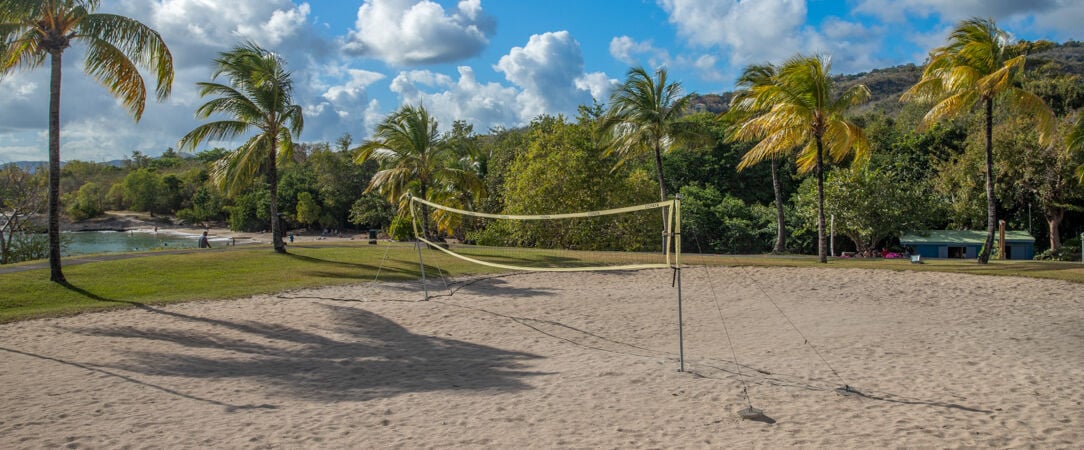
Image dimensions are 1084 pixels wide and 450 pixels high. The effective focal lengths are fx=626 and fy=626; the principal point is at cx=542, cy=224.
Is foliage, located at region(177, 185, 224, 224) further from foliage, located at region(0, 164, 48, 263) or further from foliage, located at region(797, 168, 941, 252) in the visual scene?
foliage, located at region(797, 168, 941, 252)

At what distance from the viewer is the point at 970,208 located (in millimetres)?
31391

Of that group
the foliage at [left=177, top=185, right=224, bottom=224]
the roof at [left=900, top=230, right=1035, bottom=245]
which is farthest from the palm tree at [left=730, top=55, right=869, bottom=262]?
the foliage at [left=177, top=185, right=224, bottom=224]

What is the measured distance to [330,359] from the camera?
8773mm

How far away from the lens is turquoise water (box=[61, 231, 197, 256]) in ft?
162

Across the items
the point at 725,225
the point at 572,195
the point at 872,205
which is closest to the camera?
the point at 572,195

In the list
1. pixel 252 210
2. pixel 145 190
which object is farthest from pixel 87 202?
pixel 252 210

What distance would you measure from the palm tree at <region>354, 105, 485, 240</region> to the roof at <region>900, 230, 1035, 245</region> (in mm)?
21832

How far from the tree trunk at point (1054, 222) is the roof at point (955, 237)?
3.46 feet

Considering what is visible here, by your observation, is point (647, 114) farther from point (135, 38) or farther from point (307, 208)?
point (307, 208)

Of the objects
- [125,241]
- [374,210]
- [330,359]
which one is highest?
[374,210]

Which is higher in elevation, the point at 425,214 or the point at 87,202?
the point at 87,202

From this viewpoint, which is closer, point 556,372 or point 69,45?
point 556,372

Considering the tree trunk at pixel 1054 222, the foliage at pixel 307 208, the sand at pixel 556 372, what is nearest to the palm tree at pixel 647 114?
the sand at pixel 556 372

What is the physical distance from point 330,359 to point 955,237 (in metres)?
31.3
